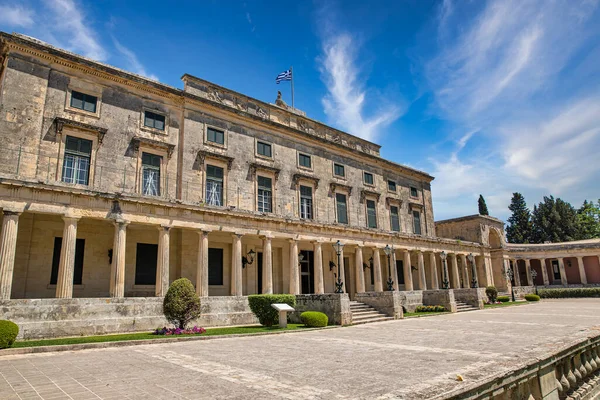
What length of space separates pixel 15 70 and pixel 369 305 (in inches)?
923

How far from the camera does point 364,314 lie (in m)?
22.2

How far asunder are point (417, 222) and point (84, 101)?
3193 centimetres

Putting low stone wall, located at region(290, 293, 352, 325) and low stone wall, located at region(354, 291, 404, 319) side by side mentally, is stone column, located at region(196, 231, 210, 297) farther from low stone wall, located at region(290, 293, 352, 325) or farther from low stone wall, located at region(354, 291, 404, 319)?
low stone wall, located at region(354, 291, 404, 319)

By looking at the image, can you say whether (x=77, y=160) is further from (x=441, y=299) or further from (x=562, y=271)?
(x=562, y=271)

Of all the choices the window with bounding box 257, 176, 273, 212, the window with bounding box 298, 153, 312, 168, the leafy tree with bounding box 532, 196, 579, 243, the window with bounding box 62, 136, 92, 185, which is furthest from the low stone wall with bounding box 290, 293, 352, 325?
the leafy tree with bounding box 532, 196, 579, 243

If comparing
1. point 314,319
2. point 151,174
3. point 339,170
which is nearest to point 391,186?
point 339,170

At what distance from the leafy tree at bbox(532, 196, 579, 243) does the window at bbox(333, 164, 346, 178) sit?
172 ft

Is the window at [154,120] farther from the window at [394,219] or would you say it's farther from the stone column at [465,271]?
the stone column at [465,271]

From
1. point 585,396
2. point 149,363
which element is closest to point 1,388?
point 149,363

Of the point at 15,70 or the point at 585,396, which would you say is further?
the point at 15,70

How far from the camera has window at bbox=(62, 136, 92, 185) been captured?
20156 mm

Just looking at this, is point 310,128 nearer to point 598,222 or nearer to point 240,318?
point 240,318

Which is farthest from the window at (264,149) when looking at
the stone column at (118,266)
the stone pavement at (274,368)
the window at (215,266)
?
the stone pavement at (274,368)

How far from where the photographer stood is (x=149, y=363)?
9.13 metres
